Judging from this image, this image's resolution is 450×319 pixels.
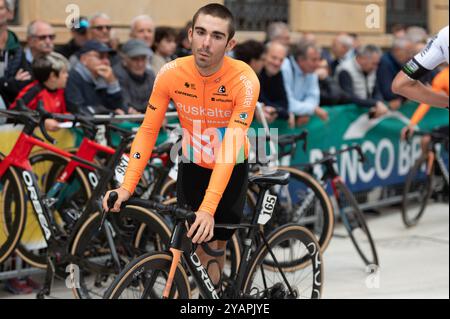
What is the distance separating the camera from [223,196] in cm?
528

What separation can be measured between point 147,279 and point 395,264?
4.20m

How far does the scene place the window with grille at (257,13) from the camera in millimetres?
14438

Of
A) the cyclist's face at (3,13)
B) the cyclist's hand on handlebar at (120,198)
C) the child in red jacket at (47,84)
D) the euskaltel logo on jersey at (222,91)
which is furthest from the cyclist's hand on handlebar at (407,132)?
the cyclist's hand on handlebar at (120,198)

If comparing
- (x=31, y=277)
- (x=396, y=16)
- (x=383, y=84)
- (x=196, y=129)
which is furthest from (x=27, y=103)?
(x=396, y=16)

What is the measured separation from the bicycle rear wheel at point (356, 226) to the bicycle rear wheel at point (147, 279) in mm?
3234

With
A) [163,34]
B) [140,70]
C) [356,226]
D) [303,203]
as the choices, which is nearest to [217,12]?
[303,203]

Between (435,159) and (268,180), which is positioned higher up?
(268,180)

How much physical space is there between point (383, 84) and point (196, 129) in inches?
244

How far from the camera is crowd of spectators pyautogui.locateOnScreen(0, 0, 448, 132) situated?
749 cm

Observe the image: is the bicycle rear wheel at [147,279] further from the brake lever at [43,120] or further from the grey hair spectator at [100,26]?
the grey hair spectator at [100,26]

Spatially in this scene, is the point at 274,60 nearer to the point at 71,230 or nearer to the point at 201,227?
the point at 71,230

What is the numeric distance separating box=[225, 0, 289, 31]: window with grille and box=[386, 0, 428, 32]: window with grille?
3390 millimetres

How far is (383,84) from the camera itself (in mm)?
10930
